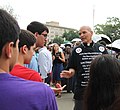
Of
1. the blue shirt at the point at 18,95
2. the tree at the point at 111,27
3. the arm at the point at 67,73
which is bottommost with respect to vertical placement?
the arm at the point at 67,73

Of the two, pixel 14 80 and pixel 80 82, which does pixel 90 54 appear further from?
pixel 14 80

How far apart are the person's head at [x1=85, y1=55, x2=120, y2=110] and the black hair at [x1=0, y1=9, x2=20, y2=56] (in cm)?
94

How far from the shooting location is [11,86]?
61.9 inches

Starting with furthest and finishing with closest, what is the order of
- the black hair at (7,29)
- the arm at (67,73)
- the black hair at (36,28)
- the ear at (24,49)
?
the arm at (67,73) < the black hair at (36,28) < the ear at (24,49) < the black hair at (7,29)

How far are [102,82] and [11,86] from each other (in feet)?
3.29

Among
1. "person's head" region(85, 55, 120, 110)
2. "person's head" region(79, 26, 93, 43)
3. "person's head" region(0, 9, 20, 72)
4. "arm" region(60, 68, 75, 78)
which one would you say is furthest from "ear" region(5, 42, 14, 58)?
"person's head" region(79, 26, 93, 43)

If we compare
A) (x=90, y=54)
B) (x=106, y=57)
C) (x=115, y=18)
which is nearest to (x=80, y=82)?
(x=90, y=54)

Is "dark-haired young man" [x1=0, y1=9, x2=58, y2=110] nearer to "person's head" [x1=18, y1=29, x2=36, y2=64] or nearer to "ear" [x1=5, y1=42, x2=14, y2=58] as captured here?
"ear" [x1=5, y1=42, x2=14, y2=58]

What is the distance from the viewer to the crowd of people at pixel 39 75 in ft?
5.16

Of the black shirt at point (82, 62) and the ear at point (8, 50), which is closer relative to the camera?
the ear at point (8, 50)

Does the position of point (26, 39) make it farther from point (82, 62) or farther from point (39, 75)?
point (82, 62)

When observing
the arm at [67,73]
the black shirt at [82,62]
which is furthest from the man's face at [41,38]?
the black shirt at [82,62]

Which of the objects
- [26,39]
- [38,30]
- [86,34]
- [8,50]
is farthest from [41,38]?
[8,50]

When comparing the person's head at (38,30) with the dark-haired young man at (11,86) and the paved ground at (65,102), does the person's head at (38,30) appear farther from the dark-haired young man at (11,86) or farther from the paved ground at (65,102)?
the paved ground at (65,102)
